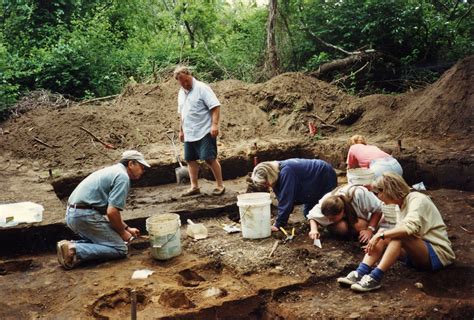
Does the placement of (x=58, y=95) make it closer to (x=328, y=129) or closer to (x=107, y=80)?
(x=107, y=80)

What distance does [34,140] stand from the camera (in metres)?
8.74

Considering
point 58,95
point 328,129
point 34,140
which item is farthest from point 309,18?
point 34,140

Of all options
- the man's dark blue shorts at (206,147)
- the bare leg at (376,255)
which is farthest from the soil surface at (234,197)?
the man's dark blue shorts at (206,147)

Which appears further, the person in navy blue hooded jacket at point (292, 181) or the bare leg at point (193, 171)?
the bare leg at point (193, 171)

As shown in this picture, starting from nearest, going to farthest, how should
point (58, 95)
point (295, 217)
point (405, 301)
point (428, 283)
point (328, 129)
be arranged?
point (405, 301) < point (428, 283) < point (295, 217) < point (328, 129) < point (58, 95)

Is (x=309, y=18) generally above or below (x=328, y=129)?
above

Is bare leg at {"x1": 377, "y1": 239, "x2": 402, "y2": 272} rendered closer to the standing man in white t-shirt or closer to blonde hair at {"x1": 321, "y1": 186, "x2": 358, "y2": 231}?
blonde hair at {"x1": 321, "y1": 186, "x2": 358, "y2": 231}

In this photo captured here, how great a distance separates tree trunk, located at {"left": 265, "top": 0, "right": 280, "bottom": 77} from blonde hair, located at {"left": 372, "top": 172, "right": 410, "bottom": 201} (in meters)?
9.36

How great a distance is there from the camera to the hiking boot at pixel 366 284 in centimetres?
376

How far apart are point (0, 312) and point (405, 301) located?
334cm

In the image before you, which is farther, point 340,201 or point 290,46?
point 290,46

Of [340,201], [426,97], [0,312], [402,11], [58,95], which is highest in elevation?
[402,11]

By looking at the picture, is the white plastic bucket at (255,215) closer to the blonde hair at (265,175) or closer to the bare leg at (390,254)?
the blonde hair at (265,175)

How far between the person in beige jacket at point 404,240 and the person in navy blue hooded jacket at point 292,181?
1.35 meters
